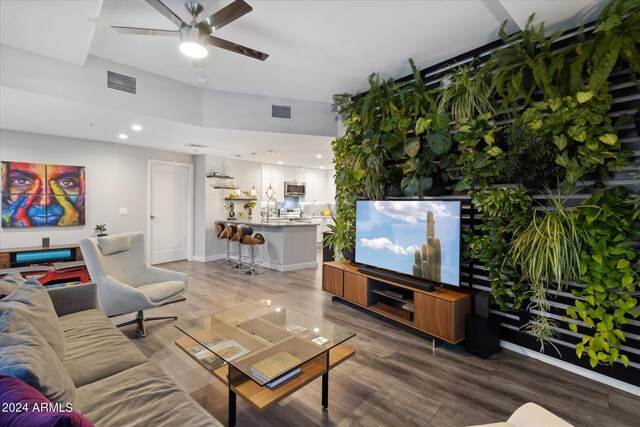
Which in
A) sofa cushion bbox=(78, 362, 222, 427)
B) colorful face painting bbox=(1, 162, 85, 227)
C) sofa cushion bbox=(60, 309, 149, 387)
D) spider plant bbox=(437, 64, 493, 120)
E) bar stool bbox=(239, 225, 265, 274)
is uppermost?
spider plant bbox=(437, 64, 493, 120)

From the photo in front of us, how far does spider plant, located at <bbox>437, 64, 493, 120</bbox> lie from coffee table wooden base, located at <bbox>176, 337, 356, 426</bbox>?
236 centimetres

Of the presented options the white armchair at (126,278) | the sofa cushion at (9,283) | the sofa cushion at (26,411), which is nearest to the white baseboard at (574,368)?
the sofa cushion at (26,411)

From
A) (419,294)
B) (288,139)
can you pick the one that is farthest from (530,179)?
(288,139)

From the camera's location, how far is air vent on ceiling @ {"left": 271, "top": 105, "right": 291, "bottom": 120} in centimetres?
473

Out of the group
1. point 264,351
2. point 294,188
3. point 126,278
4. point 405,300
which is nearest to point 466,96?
point 405,300

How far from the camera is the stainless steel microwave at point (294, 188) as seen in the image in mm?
8922

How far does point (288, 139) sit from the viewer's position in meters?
5.28

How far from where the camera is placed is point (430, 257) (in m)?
3.06

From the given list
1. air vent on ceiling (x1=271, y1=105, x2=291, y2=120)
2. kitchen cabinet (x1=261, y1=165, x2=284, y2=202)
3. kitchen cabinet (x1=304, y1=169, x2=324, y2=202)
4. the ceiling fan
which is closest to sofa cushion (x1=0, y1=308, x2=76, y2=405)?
the ceiling fan

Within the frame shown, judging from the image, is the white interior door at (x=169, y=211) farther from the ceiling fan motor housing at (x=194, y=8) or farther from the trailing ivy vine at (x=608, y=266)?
the trailing ivy vine at (x=608, y=266)

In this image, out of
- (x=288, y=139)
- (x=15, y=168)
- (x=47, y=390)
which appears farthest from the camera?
(x=288, y=139)

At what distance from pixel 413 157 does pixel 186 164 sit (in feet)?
18.1

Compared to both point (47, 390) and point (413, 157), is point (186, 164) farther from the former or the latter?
point (47, 390)

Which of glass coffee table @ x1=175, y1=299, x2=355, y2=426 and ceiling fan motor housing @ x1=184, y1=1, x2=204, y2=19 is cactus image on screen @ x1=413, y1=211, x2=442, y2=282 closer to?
glass coffee table @ x1=175, y1=299, x2=355, y2=426
